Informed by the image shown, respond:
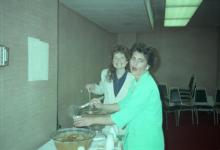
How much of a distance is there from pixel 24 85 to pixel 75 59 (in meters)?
2.56

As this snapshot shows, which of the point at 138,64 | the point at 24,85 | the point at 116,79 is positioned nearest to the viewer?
the point at 24,85

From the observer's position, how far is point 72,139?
60.9 inches

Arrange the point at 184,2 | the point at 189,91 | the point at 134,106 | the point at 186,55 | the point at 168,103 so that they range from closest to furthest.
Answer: the point at 134,106 → the point at 184,2 → the point at 168,103 → the point at 189,91 → the point at 186,55

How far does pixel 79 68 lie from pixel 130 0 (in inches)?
56.7

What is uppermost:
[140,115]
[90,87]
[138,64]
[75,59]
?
[75,59]

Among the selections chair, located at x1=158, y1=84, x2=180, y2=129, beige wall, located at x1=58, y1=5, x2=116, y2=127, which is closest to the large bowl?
beige wall, located at x1=58, y1=5, x2=116, y2=127

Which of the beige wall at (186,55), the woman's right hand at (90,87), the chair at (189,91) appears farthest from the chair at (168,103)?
the woman's right hand at (90,87)

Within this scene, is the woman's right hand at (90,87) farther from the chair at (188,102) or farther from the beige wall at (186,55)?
the beige wall at (186,55)

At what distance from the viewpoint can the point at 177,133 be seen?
5.25 metres

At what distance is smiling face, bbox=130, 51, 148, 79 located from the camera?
5.74ft

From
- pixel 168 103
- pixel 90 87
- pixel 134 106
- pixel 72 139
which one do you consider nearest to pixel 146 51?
pixel 134 106

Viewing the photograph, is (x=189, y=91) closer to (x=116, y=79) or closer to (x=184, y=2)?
(x=184, y=2)

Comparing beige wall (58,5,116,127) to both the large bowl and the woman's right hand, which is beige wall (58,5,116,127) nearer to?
the woman's right hand

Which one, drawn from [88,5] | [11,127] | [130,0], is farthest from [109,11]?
[11,127]
